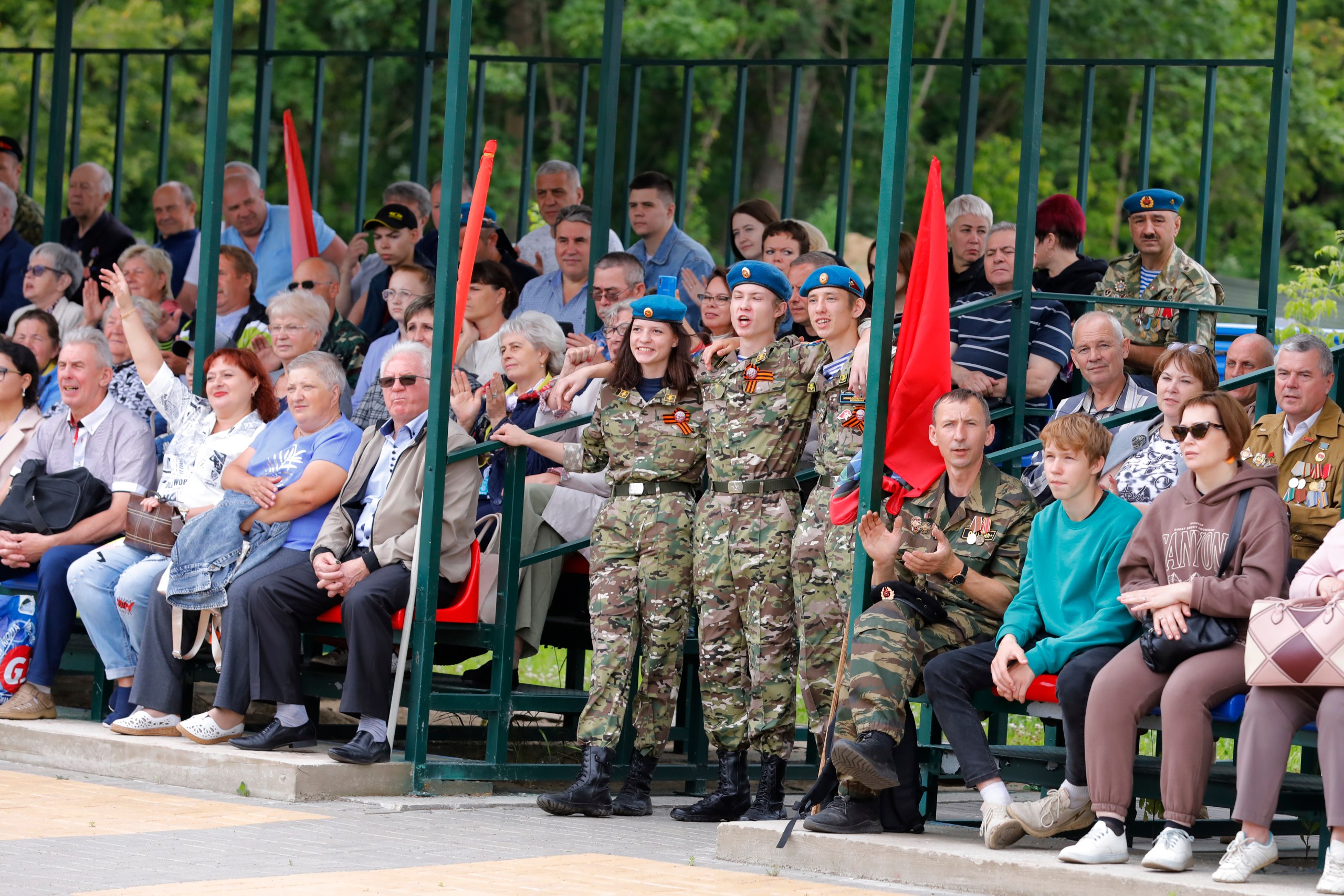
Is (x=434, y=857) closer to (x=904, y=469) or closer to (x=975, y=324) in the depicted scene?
(x=904, y=469)

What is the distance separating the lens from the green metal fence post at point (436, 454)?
6.87 metres

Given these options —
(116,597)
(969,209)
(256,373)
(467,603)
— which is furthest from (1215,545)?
(116,597)

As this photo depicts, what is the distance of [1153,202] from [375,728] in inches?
151

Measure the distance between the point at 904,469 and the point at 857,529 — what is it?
28 cm

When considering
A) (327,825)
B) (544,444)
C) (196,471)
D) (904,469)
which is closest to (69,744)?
(196,471)

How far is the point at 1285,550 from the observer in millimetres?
5219

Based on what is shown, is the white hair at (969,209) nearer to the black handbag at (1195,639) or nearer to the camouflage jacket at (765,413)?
the camouflage jacket at (765,413)

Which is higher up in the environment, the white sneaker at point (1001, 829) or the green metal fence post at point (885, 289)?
the green metal fence post at point (885, 289)

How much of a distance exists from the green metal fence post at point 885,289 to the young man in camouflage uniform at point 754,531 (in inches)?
23.9

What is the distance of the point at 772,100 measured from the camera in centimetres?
2452

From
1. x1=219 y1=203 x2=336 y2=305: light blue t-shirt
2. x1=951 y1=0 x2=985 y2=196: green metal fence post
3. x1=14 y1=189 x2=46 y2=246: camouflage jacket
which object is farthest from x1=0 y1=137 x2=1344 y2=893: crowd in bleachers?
x1=14 y1=189 x2=46 y2=246: camouflage jacket

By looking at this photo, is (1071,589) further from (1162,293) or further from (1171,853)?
(1162,293)

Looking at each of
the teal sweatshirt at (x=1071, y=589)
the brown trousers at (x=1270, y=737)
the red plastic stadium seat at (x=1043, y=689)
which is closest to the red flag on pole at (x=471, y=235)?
the teal sweatshirt at (x=1071, y=589)

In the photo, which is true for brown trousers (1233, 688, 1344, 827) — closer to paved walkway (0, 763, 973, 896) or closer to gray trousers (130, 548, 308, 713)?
paved walkway (0, 763, 973, 896)
